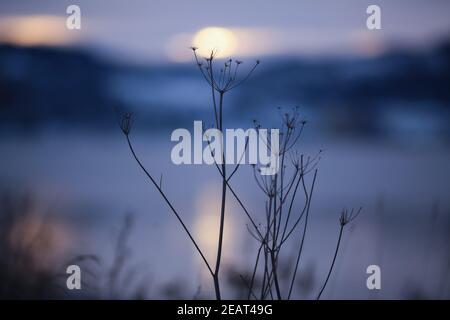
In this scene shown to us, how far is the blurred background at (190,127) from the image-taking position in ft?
10.9

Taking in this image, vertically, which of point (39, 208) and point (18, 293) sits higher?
point (39, 208)

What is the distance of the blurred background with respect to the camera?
10.9 feet

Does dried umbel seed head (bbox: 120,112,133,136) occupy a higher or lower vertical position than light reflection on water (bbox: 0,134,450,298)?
higher

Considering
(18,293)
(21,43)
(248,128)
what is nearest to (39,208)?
(18,293)

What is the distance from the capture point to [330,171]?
3338mm

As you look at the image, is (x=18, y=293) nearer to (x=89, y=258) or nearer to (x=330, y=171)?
(x=89, y=258)

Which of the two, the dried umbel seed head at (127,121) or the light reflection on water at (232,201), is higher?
the dried umbel seed head at (127,121)

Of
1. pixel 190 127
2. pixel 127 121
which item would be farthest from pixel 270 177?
pixel 127 121

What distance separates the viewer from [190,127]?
3.32 metres

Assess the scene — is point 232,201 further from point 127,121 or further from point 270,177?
point 127,121

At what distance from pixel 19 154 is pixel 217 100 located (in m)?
0.95

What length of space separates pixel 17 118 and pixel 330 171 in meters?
1.46

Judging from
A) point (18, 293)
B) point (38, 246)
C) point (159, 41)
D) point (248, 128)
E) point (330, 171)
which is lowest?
point (18, 293)

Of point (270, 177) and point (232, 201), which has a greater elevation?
point (270, 177)
